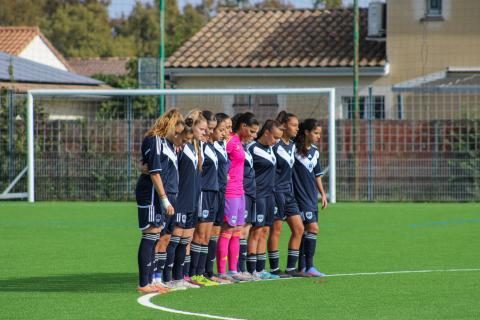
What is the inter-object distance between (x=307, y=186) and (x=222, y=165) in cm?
136

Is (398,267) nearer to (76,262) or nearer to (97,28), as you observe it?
(76,262)

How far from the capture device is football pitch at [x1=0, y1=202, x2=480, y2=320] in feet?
38.0

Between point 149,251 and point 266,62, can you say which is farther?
point 266,62

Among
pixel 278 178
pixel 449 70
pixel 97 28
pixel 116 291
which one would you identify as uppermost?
pixel 97 28

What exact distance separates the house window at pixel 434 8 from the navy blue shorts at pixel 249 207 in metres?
24.4

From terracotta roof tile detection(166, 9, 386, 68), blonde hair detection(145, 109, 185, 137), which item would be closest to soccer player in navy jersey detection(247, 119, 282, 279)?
blonde hair detection(145, 109, 185, 137)

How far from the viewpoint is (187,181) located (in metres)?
13.6

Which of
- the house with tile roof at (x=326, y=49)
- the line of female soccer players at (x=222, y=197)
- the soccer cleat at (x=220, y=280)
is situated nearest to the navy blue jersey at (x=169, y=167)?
the line of female soccer players at (x=222, y=197)

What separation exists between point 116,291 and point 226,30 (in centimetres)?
3091

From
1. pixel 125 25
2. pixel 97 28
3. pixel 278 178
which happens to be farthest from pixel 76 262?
pixel 125 25

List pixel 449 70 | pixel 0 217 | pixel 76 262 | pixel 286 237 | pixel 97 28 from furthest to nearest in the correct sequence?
pixel 97 28, pixel 449 70, pixel 0 217, pixel 286 237, pixel 76 262

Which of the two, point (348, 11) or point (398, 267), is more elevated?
point (348, 11)

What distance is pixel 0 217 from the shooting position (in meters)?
25.8

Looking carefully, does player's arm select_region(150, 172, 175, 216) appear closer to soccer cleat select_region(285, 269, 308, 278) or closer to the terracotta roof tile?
soccer cleat select_region(285, 269, 308, 278)
